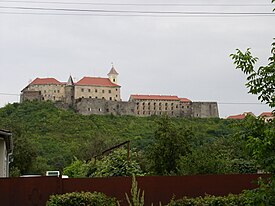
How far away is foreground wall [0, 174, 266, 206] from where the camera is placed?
12977 mm

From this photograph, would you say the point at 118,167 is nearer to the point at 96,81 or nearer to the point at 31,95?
the point at 31,95

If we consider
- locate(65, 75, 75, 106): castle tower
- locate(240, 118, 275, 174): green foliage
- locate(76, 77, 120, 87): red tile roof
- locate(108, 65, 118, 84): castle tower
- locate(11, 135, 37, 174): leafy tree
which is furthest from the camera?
locate(108, 65, 118, 84): castle tower

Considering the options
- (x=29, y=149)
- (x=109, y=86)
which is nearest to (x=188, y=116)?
(x=109, y=86)

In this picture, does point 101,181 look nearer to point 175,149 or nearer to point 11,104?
point 175,149

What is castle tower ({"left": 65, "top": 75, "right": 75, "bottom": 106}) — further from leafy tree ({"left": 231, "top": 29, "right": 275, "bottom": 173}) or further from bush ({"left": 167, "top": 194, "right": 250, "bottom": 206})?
leafy tree ({"left": 231, "top": 29, "right": 275, "bottom": 173})

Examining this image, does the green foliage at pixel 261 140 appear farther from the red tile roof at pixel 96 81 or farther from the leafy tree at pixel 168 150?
the red tile roof at pixel 96 81

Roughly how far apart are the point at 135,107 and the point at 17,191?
81.0 metres

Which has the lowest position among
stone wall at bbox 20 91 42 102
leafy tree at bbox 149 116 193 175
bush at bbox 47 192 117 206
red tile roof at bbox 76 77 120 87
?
bush at bbox 47 192 117 206

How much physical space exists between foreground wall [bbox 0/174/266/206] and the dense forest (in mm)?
1638

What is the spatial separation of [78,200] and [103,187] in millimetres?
1202

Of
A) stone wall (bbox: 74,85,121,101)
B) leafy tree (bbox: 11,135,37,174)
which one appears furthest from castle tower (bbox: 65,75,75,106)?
leafy tree (bbox: 11,135,37,174)

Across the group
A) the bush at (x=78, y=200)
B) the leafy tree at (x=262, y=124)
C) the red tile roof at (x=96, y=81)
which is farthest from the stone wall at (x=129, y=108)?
the leafy tree at (x=262, y=124)

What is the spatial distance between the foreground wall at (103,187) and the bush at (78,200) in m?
0.77

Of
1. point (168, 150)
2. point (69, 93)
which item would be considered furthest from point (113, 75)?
point (168, 150)
